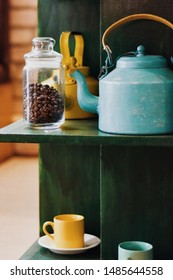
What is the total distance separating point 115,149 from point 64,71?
255 millimetres

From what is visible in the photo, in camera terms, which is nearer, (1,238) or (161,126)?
(161,126)

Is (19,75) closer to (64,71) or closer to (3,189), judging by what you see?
(3,189)

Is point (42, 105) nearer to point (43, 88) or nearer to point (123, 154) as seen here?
point (43, 88)

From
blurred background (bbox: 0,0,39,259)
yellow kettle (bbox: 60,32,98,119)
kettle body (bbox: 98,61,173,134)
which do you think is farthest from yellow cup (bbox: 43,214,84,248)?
blurred background (bbox: 0,0,39,259)

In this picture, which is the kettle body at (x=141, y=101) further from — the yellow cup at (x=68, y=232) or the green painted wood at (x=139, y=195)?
the yellow cup at (x=68, y=232)

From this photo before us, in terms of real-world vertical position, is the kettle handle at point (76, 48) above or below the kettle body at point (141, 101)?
above

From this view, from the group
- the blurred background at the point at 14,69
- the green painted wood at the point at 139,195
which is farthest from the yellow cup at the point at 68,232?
the blurred background at the point at 14,69

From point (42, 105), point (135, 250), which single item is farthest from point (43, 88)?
point (135, 250)

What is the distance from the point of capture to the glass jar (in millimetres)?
1670

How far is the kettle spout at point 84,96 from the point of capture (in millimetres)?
1679

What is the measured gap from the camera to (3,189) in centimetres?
451

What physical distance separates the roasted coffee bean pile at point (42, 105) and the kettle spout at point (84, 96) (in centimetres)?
6

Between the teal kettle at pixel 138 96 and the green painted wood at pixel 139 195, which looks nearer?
the teal kettle at pixel 138 96
